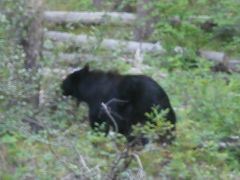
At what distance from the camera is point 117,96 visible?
30.6 feet

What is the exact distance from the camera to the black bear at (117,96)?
8.91 metres

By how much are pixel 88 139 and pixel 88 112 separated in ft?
6.30

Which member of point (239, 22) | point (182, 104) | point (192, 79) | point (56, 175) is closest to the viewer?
point (56, 175)

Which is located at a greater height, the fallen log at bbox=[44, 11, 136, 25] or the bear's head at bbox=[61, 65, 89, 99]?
the bear's head at bbox=[61, 65, 89, 99]

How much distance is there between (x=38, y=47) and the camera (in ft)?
30.0

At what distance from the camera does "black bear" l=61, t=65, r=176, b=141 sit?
8.91 m

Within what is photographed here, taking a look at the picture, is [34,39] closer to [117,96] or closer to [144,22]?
[117,96]

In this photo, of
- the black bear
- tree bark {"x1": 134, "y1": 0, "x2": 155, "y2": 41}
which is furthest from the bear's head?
tree bark {"x1": 134, "y1": 0, "x2": 155, "y2": 41}

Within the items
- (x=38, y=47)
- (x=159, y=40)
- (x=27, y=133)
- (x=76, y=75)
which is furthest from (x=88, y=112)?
(x=159, y=40)

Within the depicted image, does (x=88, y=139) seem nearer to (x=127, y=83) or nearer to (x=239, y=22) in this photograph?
(x=127, y=83)

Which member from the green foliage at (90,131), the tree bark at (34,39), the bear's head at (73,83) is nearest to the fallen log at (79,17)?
the green foliage at (90,131)

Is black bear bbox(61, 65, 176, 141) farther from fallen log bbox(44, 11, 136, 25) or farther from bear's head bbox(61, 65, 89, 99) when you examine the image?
fallen log bbox(44, 11, 136, 25)

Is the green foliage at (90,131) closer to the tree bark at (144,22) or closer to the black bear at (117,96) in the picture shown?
the black bear at (117,96)

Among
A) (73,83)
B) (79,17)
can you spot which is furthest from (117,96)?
(79,17)
